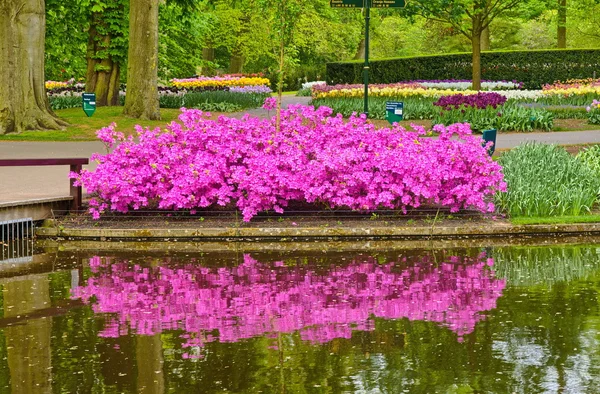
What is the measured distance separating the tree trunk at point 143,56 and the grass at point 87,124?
1.31 ft

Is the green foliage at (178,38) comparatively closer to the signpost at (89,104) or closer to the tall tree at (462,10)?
the signpost at (89,104)

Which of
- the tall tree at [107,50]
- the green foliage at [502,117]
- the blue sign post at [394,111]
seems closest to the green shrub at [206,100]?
the tall tree at [107,50]

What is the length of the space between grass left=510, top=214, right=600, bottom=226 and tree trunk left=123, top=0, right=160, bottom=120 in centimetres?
1584

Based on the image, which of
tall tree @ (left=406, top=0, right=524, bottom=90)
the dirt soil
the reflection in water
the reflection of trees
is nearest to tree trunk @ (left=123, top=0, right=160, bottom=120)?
tall tree @ (left=406, top=0, right=524, bottom=90)

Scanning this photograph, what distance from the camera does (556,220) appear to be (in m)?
14.2

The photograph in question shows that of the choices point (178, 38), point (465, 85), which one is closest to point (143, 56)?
point (465, 85)

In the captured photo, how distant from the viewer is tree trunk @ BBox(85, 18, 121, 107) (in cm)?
3319

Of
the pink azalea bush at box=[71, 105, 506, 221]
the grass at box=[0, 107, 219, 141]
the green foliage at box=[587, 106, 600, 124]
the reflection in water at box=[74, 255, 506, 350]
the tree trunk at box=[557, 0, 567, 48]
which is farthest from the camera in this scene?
the tree trunk at box=[557, 0, 567, 48]

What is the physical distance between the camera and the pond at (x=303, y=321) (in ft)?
24.0

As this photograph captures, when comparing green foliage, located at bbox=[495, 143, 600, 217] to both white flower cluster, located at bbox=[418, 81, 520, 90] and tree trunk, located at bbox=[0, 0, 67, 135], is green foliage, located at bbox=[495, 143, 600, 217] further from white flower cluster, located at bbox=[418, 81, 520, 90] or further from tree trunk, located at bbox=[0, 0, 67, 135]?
white flower cluster, located at bbox=[418, 81, 520, 90]

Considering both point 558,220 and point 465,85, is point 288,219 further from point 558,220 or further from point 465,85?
point 465,85

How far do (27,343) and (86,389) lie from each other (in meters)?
1.45

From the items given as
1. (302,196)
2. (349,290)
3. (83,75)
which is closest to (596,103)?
(302,196)

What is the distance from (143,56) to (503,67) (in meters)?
19.6
